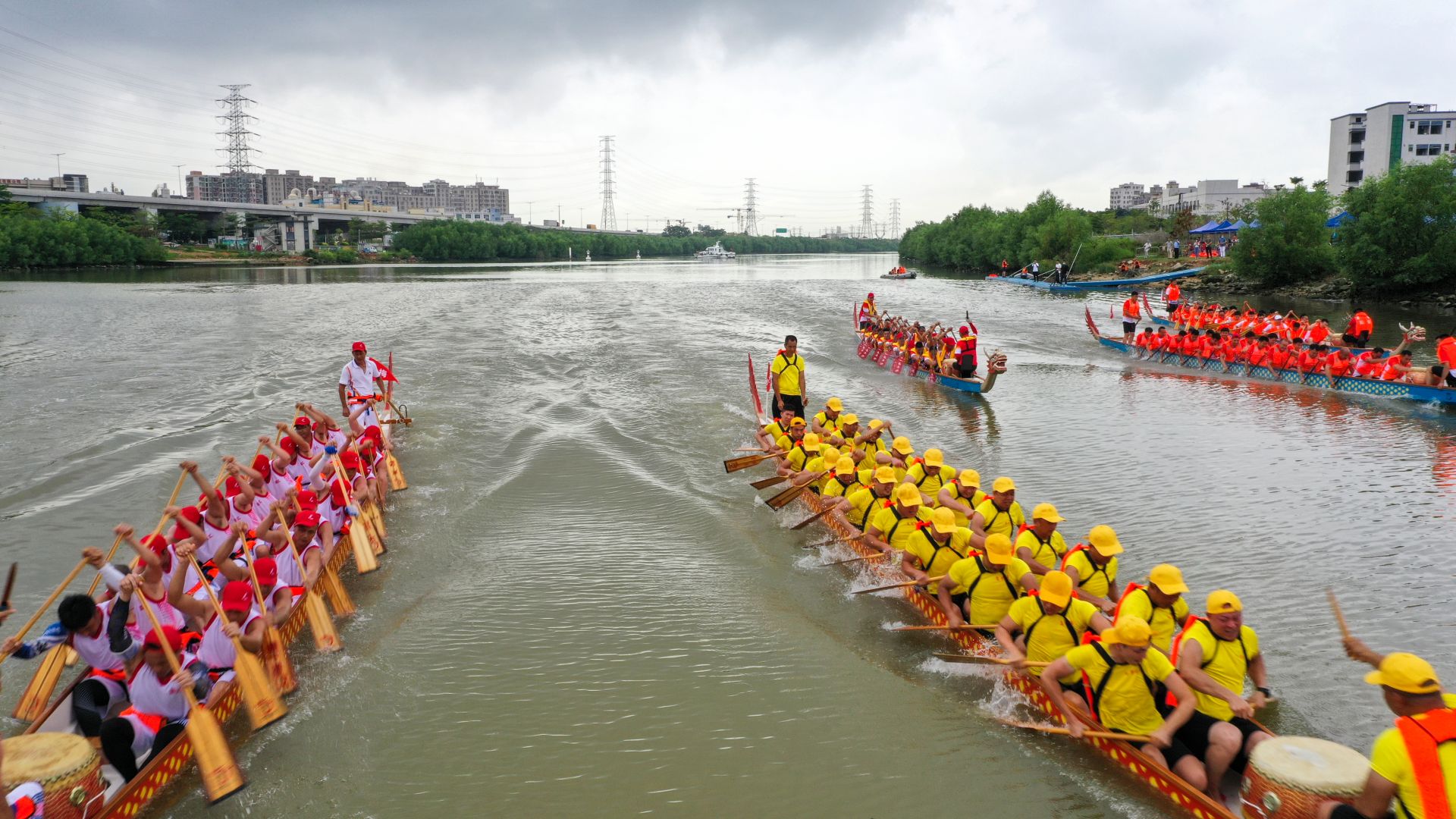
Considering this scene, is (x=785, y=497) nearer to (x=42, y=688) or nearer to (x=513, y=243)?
(x=42, y=688)

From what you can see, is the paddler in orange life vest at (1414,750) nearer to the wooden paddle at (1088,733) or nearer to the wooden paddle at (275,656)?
the wooden paddle at (1088,733)

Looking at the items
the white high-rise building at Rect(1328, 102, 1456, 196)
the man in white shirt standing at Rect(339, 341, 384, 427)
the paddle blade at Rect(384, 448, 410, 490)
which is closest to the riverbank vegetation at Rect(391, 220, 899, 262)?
the white high-rise building at Rect(1328, 102, 1456, 196)

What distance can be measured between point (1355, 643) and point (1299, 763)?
0.69 m

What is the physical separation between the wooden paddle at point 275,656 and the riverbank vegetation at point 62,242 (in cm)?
6951

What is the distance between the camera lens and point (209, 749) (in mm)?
5148

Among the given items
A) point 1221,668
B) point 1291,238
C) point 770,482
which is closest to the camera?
point 1221,668

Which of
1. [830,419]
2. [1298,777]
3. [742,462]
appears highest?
[830,419]

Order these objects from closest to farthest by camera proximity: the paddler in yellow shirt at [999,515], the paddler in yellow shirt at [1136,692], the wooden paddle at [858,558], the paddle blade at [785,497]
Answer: the paddler in yellow shirt at [1136,692] < the paddler in yellow shirt at [999,515] < the wooden paddle at [858,558] < the paddle blade at [785,497]

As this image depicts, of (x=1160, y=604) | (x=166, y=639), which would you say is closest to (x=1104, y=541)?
(x=1160, y=604)

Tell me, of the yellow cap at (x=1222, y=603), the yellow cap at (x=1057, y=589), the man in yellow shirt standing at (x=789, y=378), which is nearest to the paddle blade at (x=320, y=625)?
the yellow cap at (x=1057, y=589)

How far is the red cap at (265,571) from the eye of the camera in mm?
6762

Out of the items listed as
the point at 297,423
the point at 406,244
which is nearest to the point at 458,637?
the point at 297,423

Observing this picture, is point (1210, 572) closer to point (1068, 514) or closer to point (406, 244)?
point (1068, 514)

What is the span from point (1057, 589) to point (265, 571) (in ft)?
20.1
